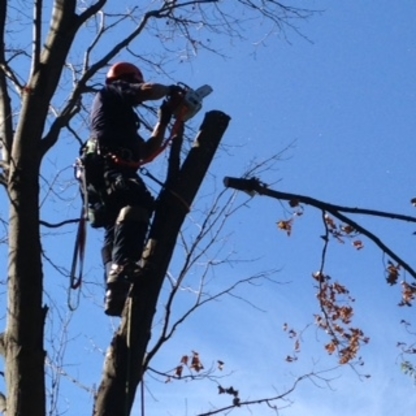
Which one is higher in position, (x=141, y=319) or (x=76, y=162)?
(x=76, y=162)

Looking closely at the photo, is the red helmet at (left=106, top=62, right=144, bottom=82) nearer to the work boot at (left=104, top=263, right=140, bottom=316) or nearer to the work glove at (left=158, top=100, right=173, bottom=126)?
the work glove at (left=158, top=100, right=173, bottom=126)

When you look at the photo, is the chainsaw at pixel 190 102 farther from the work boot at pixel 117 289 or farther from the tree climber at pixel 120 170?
the work boot at pixel 117 289

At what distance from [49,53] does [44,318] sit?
1513mm

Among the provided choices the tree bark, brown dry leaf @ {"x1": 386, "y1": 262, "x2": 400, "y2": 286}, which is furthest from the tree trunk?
brown dry leaf @ {"x1": 386, "y1": 262, "x2": 400, "y2": 286}

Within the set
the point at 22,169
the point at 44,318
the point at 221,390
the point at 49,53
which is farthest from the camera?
the point at 221,390

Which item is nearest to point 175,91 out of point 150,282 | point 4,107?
point 4,107

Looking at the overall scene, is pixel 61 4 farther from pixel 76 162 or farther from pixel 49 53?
pixel 76 162

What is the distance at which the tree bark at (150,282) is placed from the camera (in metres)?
3.83

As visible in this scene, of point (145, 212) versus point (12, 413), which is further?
point (145, 212)

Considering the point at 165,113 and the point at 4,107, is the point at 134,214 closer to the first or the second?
the point at 165,113

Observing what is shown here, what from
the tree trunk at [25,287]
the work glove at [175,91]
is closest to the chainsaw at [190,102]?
the work glove at [175,91]

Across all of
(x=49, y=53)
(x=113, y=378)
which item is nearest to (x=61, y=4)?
(x=49, y=53)

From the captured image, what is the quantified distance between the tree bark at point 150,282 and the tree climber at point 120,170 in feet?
0.37

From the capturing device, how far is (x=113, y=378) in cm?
385
